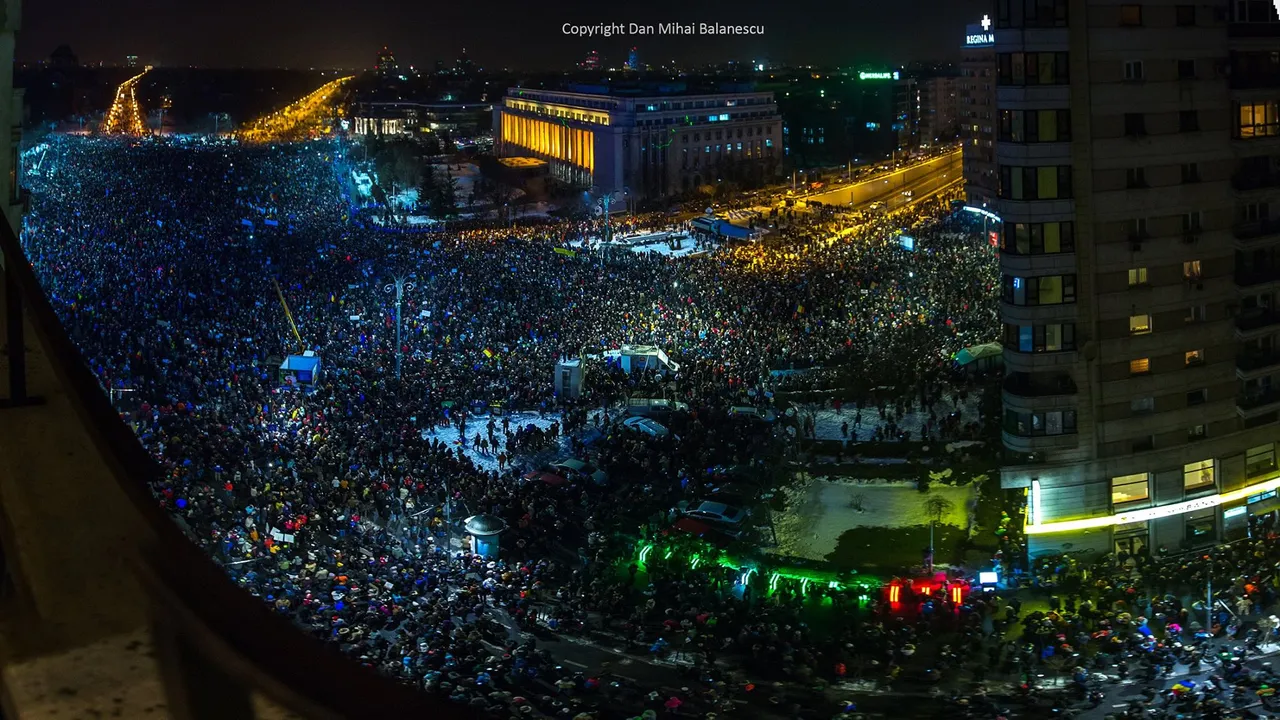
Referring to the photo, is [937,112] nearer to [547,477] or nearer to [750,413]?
[750,413]

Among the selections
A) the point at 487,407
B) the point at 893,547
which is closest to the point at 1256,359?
the point at 893,547

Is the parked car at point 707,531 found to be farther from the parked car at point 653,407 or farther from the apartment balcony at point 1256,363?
the apartment balcony at point 1256,363

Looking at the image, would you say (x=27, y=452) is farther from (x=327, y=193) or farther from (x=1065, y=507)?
(x=327, y=193)

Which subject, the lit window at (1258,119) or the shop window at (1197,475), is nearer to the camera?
the lit window at (1258,119)

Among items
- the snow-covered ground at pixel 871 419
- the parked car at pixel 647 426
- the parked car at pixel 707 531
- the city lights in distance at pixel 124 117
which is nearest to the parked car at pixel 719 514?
the parked car at pixel 707 531

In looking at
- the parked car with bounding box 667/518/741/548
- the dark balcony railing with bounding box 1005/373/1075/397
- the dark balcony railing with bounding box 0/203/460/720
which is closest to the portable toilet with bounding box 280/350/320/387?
the parked car with bounding box 667/518/741/548
